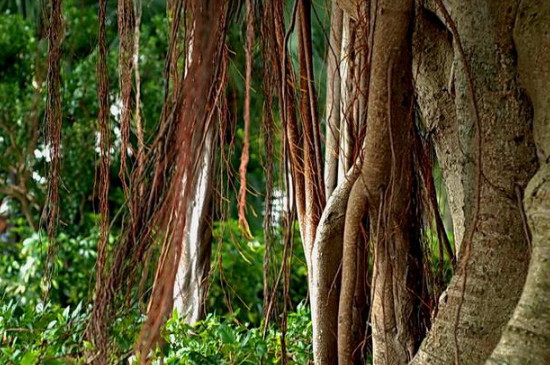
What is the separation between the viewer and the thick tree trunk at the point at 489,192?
2.02 meters

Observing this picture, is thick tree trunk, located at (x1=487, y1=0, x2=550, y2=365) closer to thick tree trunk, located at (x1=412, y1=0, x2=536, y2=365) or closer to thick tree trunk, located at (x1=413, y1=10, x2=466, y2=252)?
thick tree trunk, located at (x1=412, y1=0, x2=536, y2=365)

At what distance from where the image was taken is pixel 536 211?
184 centimetres

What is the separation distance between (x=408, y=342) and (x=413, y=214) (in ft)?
1.16

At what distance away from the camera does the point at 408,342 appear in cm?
246

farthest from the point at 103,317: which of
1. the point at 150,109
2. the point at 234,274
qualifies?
the point at 150,109

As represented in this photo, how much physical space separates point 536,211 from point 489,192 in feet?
0.77

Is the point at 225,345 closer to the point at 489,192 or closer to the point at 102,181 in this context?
the point at 102,181

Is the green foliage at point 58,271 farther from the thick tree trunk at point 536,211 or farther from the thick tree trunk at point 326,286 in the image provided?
the thick tree trunk at point 536,211

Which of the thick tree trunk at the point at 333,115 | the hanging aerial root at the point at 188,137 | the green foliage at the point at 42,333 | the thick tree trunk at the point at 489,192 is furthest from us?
the thick tree trunk at the point at 333,115

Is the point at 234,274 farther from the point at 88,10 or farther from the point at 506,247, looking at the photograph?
the point at 506,247

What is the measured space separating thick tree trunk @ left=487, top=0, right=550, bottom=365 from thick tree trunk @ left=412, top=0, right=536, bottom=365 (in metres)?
0.04

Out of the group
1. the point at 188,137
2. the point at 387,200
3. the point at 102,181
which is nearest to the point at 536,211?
the point at 387,200

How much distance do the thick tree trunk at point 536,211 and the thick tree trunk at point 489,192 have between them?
4cm

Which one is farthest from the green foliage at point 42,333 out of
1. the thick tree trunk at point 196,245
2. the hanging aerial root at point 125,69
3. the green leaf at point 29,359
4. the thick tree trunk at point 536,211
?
the thick tree trunk at point 196,245
